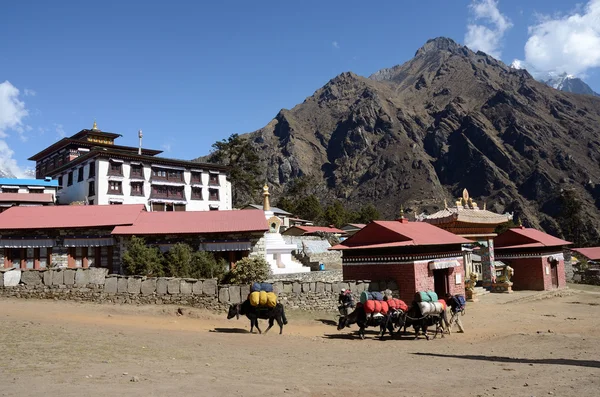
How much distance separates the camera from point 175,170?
182 feet

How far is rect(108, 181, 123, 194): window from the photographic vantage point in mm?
49281

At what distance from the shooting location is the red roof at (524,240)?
33119 millimetres

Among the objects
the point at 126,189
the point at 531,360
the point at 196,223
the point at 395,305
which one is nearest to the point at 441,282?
the point at 395,305

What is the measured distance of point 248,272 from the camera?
23.5 metres

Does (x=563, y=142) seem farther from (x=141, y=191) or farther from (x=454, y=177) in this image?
(x=141, y=191)

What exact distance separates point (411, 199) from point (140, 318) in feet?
454

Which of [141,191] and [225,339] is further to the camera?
[141,191]

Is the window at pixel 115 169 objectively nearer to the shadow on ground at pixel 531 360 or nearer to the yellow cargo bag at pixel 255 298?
the yellow cargo bag at pixel 255 298

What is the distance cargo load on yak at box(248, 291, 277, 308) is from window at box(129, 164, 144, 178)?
40.0 metres

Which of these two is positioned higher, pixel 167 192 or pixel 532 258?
pixel 167 192

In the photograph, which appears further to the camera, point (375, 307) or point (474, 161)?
point (474, 161)

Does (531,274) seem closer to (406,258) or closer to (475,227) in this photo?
(475,227)

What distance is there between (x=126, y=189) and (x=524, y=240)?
3981cm

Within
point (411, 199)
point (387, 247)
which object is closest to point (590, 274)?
point (387, 247)
